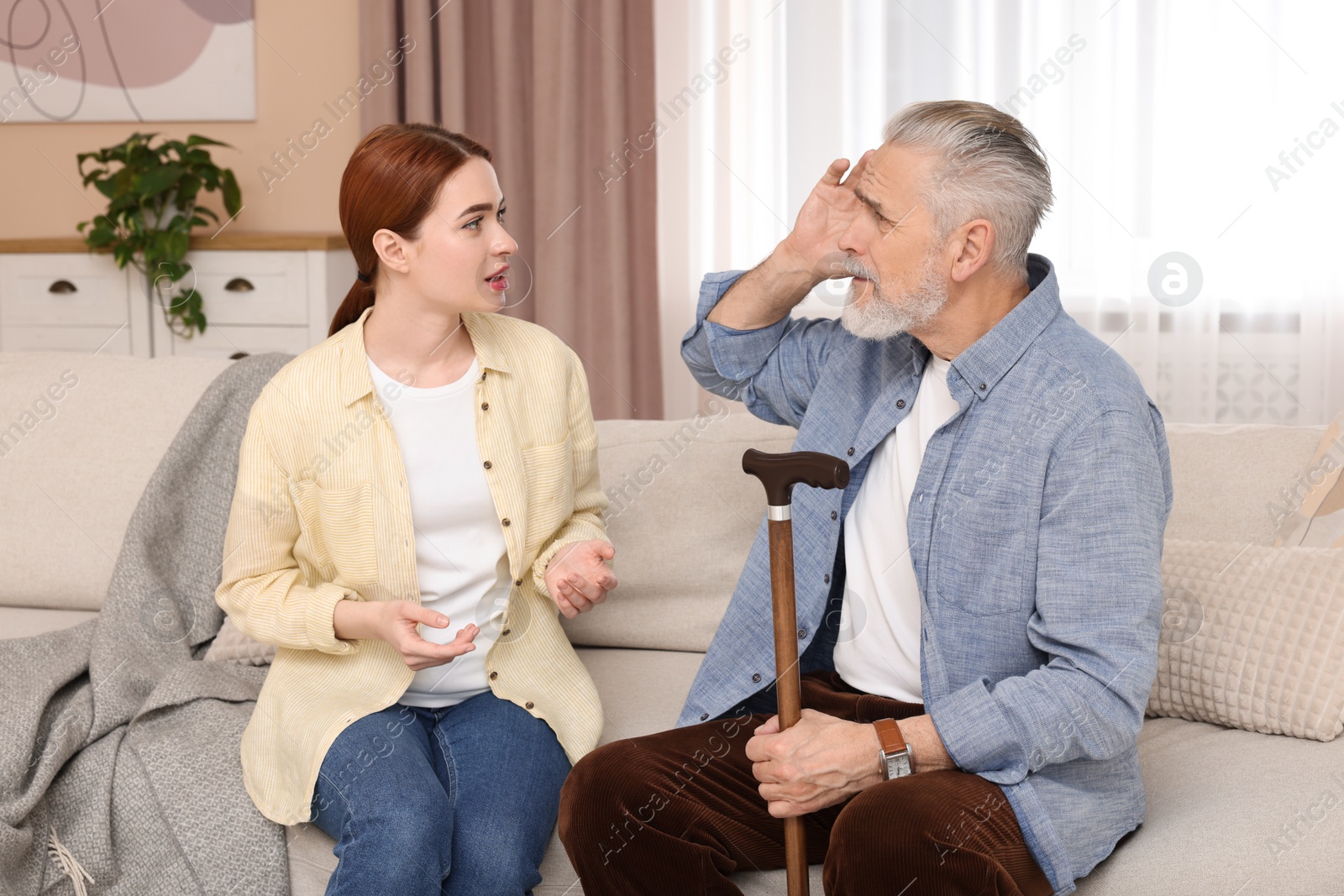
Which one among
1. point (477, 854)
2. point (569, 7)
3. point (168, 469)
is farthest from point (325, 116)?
point (477, 854)

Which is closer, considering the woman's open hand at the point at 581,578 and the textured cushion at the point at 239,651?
the woman's open hand at the point at 581,578

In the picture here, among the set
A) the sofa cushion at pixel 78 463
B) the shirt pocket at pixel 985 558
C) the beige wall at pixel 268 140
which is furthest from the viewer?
the beige wall at pixel 268 140

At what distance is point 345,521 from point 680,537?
582mm

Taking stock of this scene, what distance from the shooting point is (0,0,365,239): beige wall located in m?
3.99

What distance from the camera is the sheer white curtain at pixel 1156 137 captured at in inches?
124

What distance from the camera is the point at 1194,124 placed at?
3242 millimetres

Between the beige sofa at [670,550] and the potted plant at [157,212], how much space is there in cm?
147

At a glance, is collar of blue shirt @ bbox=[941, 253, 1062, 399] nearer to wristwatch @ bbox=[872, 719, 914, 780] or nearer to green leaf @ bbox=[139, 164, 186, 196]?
wristwatch @ bbox=[872, 719, 914, 780]

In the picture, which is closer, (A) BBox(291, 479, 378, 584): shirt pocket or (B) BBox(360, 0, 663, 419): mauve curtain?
(A) BBox(291, 479, 378, 584): shirt pocket

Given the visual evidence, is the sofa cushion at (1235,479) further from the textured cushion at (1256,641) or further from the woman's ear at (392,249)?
the woman's ear at (392,249)

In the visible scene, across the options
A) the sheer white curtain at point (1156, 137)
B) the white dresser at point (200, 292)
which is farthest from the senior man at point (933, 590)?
the white dresser at point (200, 292)

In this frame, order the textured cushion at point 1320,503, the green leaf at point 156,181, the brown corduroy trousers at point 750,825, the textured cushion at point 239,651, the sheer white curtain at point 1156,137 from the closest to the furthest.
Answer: the brown corduroy trousers at point 750,825, the textured cushion at point 1320,503, the textured cushion at point 239,651, the sheer white curtain at point 1156,137, the green leaf at point 156,181

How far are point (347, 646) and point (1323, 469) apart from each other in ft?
4.47

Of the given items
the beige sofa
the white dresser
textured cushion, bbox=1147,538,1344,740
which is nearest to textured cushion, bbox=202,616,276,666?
the beige sofa
